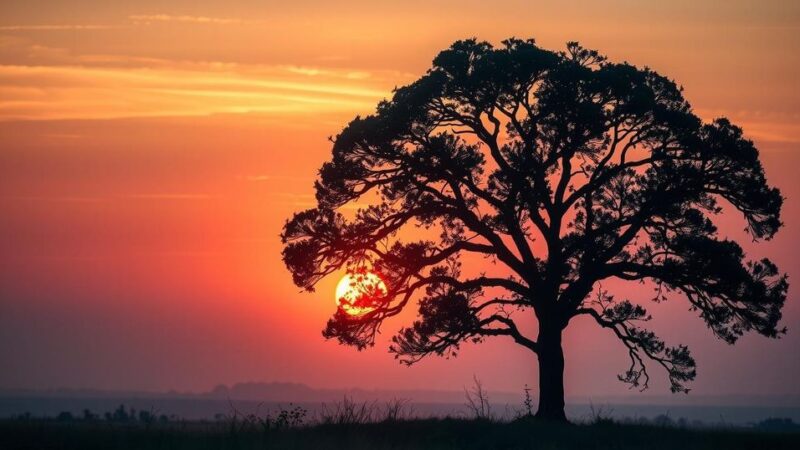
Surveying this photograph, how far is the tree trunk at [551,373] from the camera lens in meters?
36.3

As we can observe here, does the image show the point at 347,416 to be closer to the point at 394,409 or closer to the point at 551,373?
the point at 394,409

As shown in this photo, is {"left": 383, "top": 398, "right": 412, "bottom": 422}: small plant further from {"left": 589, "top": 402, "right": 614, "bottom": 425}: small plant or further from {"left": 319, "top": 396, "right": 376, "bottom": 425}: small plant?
{"left": 589, "top": 402, "right": 614, "bottom": 425}: small plant

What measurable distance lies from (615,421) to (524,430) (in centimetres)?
382

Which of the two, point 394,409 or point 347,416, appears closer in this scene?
point 347,416

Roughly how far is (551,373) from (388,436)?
8.52 meters

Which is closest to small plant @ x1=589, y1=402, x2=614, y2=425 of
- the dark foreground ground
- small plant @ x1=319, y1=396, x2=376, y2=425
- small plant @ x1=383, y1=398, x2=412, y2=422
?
the dark foreground ground

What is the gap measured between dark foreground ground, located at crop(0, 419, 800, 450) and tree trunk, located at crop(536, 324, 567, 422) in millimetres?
3528

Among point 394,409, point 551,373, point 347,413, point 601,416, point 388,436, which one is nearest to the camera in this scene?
point 388,436

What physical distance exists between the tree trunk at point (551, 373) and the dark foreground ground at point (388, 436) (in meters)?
3.53

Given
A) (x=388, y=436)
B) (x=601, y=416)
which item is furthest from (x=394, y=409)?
(x=601, y=416)

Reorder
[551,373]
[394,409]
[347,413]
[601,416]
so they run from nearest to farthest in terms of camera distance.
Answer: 1. [347,413]
2. [394,409]
3. [601,416]
4. [551,373]

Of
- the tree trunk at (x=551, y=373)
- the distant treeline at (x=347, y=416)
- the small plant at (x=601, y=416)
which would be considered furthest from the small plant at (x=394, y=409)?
the tree trunk at (x=551, y=373)

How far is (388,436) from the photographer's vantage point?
2980 centimetres

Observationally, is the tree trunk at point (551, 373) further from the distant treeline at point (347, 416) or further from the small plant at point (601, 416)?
the small plant at point (601, 416)
